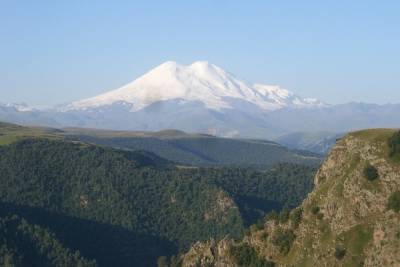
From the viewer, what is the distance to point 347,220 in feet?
266

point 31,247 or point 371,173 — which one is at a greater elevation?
point 371,173

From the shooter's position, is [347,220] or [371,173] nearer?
[347,220]

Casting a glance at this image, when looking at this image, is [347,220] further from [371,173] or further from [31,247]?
[31,247]

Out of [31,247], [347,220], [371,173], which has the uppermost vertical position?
[371,173]

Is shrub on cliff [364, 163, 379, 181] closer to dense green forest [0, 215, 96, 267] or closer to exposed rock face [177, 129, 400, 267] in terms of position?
exposed rock face [177, 129, 400, 267]

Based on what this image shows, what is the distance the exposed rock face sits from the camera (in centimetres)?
7575

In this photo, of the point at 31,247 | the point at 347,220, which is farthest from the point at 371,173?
the point at 31,247

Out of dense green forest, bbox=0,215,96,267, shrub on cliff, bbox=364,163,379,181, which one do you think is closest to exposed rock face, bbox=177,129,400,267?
shrub on cliff, bbox=364,163,379,181

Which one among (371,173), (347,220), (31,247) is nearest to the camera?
(347,220)

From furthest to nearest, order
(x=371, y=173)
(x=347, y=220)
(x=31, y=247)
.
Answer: (x=31, y=247), (x=371, y=173), (x=347, y=220)

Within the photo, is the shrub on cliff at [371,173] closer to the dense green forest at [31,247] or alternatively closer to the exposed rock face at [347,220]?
the exposed rock face at [347,220]

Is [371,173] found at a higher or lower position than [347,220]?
higher

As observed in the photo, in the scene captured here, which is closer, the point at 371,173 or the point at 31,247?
the point at 371,173

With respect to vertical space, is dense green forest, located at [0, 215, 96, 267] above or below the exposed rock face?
below
